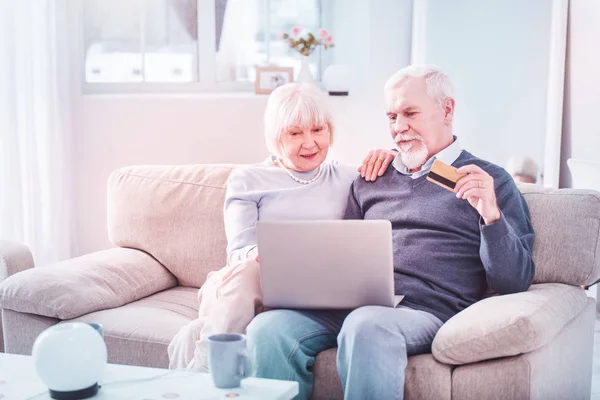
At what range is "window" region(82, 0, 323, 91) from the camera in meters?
4.23

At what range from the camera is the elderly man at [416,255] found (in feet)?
6.07

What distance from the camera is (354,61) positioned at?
4.19 metres

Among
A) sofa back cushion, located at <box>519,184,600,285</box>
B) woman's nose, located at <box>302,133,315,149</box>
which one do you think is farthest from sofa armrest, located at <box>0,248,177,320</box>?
sofa back cushion, located at <box>519,184,600,285</box>

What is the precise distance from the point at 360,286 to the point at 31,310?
3.40 ft

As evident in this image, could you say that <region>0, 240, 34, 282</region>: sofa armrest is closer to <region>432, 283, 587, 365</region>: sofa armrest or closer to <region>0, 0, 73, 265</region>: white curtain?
<region>0, 0, 73, 265</region>: white curtain

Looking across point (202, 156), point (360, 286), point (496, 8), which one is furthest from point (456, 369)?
point (496, 8)

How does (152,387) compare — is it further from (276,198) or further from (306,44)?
(306,44)

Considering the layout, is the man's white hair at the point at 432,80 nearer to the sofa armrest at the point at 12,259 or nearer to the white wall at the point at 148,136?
the sofa armrest at the point at 12,259

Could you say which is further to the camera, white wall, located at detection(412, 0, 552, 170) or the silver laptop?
white wall, located at detection(412, 0, 552, 170)

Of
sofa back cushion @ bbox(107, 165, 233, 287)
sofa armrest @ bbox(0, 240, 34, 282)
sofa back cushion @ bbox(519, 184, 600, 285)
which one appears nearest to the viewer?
sofa back cushion @ bbox(519, 184, 600, 285)

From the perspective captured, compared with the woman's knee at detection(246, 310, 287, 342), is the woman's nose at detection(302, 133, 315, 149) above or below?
above

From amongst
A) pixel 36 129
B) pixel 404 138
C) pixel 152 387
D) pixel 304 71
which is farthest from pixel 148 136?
pixel 152 387

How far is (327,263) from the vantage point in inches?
74.4

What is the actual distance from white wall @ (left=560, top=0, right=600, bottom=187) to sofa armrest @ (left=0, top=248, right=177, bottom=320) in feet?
6.85
